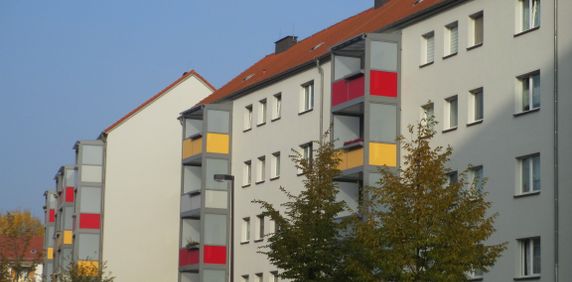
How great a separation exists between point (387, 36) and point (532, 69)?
348 inches

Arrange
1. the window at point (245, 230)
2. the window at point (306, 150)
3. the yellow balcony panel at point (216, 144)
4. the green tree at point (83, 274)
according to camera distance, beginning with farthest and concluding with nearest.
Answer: the green tree at point (83, 274) < the yellow balcony panel at point (216, 144) < the window at point (245, 230) < the window at point (306, 150)

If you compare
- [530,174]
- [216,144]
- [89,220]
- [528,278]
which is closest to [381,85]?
[530,174]

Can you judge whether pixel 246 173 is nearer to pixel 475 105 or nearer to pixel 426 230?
pixel 475 105

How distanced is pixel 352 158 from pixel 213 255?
51.8 feet

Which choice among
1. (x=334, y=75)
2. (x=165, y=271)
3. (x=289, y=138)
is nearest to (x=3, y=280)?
(x=289, y=138)

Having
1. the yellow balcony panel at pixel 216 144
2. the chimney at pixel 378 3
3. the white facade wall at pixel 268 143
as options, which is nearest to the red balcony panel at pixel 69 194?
the yellow balcony panel at pixel 216 144

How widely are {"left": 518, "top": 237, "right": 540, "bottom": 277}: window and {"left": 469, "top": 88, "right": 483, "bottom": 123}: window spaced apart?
15.7 feet

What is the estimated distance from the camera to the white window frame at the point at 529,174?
3753 centimetres

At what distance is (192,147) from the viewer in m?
63.2

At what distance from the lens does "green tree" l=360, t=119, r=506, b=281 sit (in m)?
30.8

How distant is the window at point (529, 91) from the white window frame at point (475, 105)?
2244 mm

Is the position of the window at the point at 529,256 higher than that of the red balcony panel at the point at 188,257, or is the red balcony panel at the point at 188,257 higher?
the red balcony panel at the point at 188,257

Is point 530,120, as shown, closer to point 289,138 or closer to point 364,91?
point 364,91

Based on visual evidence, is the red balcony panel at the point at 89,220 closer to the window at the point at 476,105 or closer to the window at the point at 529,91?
the window at the point at 476,105
